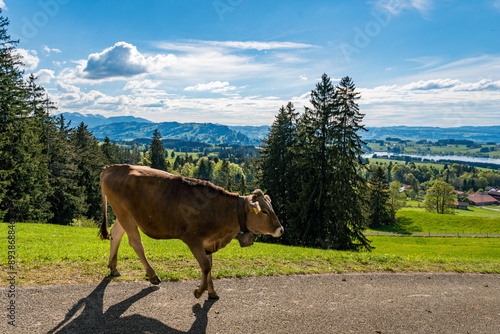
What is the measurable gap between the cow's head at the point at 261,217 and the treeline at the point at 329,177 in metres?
21.1

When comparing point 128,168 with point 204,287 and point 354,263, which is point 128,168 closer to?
point 204,287

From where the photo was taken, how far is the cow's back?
6.34 m

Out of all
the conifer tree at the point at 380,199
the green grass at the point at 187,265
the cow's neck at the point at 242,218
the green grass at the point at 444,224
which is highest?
the cow's neck at the point at 242,218

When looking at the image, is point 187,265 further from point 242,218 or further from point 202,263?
point 242,218

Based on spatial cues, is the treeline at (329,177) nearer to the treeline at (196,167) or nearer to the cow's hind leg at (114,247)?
the cow's hind leg at (114,247)

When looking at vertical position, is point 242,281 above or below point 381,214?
above

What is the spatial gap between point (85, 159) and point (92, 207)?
8202 millimetres

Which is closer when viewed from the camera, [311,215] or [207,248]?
[207,248]

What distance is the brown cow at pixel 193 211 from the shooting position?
6.28m

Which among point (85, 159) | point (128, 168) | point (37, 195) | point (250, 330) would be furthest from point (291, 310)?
point (85, 159)

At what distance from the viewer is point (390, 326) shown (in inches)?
248

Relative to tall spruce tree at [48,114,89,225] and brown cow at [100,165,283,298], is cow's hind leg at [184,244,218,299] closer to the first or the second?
brown cow at [100,165,283,298]

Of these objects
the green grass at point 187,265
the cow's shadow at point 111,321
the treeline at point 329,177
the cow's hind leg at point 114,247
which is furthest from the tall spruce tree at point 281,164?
the cow's shadow at point 111,321

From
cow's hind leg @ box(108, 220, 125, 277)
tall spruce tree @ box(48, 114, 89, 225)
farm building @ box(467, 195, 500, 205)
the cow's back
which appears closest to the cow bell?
the cow's back
